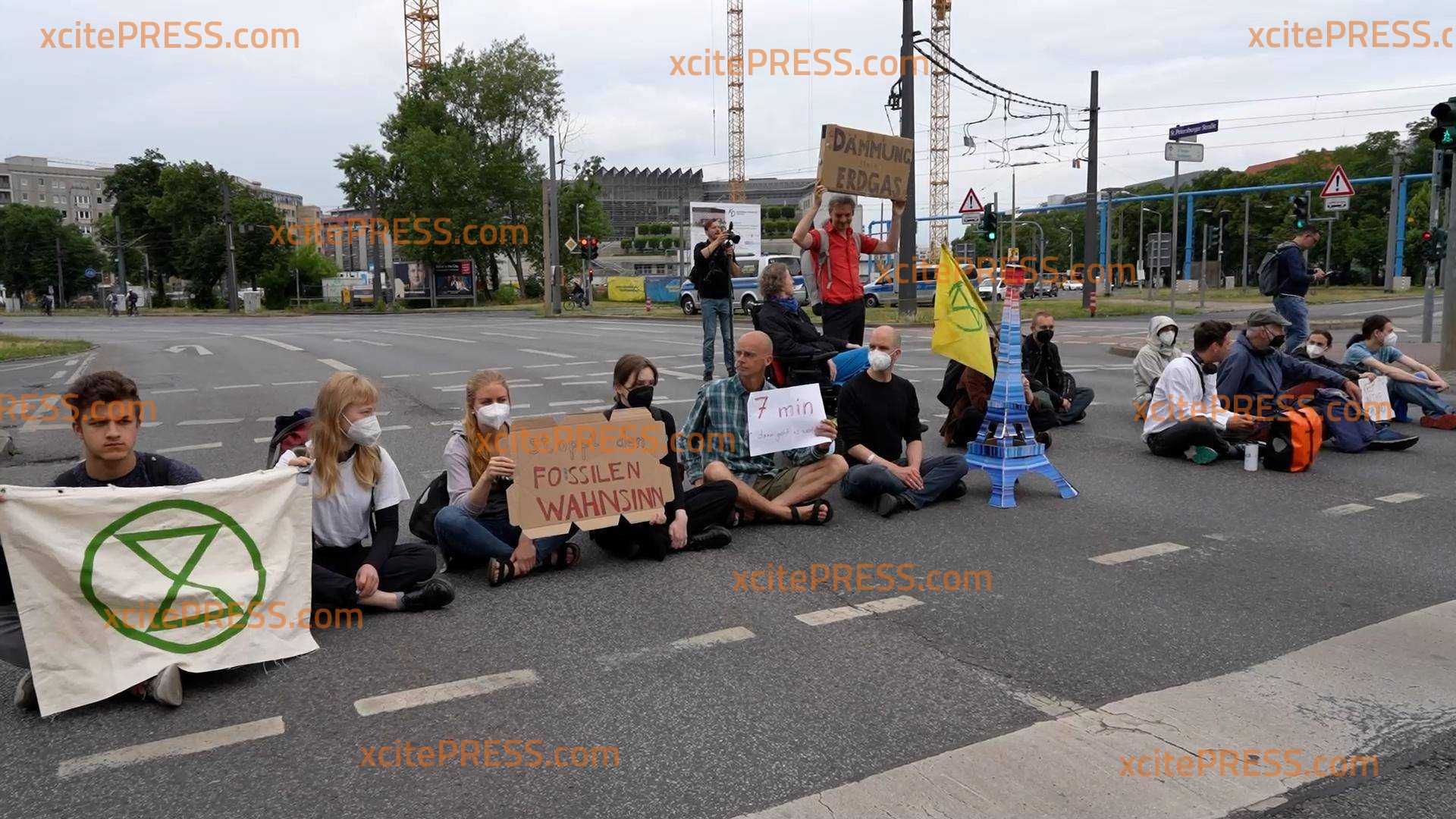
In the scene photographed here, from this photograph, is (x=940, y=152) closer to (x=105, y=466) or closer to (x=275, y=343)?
(x=275, y=343)

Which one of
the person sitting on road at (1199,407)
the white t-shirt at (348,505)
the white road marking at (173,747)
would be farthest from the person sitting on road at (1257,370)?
the white road marking at (173,747)

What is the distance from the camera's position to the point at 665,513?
6.12 m

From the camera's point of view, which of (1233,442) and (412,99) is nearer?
(1233,442)

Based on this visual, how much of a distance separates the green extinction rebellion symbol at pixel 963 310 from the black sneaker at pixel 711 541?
2.39 metres

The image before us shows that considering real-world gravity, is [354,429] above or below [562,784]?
above

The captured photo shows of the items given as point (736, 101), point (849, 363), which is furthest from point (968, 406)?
point (736, 101)

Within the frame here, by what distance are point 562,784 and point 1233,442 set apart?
7620mm

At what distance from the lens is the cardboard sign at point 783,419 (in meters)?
6.88

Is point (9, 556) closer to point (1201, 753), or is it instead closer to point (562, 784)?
point (562, 784)

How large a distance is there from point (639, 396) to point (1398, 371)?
341 inches

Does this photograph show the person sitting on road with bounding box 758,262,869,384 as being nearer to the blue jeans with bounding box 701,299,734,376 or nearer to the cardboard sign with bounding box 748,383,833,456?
the cardboard sign with bounding box 748,383,833,456

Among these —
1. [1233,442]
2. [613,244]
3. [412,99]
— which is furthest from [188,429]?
[613,244]

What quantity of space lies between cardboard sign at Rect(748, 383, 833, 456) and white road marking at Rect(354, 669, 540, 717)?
283cm

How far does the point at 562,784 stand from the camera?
3443 millimetres
